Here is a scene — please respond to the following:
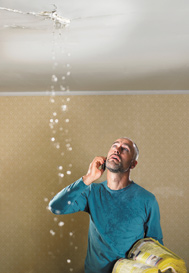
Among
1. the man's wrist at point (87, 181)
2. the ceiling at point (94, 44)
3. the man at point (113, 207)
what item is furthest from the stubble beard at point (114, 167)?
the ceiling at point (94, 44)

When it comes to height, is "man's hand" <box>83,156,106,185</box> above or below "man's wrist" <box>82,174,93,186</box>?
above

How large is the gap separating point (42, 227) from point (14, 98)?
1.85 m

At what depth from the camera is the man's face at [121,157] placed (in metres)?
3.11

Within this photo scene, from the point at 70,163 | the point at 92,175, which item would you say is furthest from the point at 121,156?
the point at 70,163

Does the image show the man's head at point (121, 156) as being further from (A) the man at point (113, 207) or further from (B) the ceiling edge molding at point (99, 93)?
Result: (B) the ceiling edge molding at point (99, 93)

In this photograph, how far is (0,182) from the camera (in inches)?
190

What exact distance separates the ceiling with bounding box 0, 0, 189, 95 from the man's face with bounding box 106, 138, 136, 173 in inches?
32.5

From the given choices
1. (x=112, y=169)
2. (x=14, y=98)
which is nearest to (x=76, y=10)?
(x=112, y=169)

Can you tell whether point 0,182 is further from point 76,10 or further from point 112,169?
point 76,10

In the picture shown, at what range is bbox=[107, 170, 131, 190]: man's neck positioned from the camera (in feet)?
10.4

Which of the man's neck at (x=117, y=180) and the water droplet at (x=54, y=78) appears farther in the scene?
the water droplet at (x=54, y=78)

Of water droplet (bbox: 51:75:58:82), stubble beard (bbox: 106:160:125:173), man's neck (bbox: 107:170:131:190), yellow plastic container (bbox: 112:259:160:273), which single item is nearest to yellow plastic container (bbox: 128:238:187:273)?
yellow plastic container (bbox: 112:259:160:273)

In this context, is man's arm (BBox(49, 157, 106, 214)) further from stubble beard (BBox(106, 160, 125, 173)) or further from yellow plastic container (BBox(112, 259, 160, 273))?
yellow plastic container (BBox(112, 259, 160, 273))

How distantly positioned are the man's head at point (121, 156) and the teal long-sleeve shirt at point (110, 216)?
0.70ft
